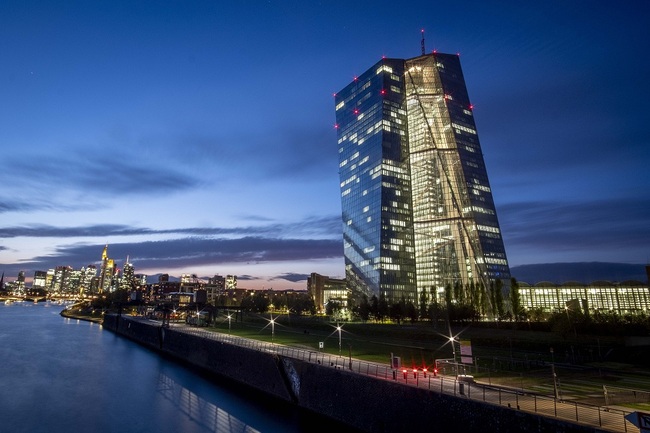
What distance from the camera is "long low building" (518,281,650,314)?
13912cm

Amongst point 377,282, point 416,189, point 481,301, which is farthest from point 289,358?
point 416,189

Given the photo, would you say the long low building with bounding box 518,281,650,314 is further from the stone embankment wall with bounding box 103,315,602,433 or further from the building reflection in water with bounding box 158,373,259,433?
the building reflection in water with bounding box 158,373,259,433

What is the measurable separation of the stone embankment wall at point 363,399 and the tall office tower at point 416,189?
85807mm

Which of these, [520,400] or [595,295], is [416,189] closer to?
[595,295]

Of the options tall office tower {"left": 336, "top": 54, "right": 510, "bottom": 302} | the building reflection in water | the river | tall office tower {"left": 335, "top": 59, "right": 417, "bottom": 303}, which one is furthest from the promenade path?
tall office tower {"left": 336, "top": 54, "right": 510, "bottom": 302}

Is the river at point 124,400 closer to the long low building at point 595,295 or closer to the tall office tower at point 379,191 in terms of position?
the tall office tower at point 379,191

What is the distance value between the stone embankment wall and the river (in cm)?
180

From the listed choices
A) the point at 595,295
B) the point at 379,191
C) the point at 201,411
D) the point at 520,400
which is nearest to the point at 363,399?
the point at 520,400

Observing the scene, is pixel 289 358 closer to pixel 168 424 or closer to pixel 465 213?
pixel 168 424

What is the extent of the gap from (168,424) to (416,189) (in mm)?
124750

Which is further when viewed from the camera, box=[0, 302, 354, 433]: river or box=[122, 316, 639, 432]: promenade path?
box=[0, 302, 354, 433]: river

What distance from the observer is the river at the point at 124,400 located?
127 ft

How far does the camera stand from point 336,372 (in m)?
37.6

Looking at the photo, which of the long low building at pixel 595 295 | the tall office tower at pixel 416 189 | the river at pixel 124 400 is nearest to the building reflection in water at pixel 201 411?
the river at pixel 124 400
